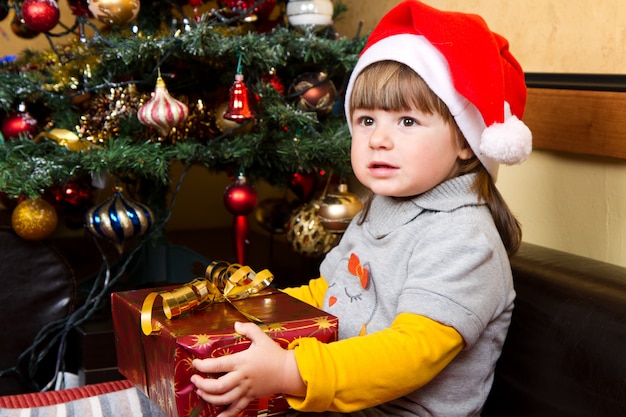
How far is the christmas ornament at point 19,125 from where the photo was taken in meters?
1.71

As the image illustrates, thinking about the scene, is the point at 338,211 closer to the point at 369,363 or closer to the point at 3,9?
the point at 369,363

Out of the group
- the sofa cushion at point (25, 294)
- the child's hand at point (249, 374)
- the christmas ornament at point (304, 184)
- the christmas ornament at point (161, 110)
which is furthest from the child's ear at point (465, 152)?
the sofa cushion at point (25, 294)

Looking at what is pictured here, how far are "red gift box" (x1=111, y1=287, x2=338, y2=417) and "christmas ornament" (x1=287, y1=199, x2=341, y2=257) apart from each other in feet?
2.25

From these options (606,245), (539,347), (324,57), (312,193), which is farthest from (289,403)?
(312,193)

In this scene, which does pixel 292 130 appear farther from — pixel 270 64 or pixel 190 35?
pixel 190 35

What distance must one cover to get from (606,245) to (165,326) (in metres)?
0.75

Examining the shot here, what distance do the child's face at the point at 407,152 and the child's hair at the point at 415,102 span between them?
10 millimetres

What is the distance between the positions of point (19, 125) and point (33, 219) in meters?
0.26

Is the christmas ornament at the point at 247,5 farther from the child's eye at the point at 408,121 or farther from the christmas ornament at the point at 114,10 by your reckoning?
the child's eye at the point at 408,121

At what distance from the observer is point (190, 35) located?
1.46m

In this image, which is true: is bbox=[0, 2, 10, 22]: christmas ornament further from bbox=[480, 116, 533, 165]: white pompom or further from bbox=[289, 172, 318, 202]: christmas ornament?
bbox=[480, 116, 533, 165]: white pompom

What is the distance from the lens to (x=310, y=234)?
1.77m

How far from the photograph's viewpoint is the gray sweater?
3.06 ft

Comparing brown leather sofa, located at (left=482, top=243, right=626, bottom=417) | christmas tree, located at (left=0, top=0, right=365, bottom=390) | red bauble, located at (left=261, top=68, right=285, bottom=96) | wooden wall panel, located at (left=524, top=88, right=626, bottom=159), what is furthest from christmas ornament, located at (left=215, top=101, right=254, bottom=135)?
brown leather sofa, located at (left=482, top=243, right=626, bottom=417)
